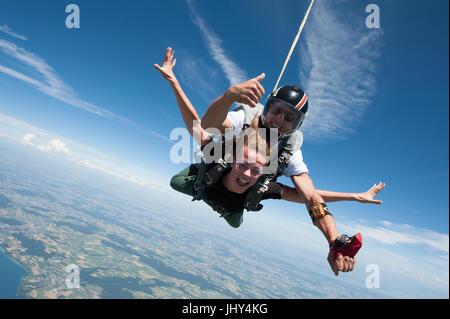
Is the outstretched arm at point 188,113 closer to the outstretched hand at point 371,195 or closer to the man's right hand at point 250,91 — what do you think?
the man's right hand at point 250,91

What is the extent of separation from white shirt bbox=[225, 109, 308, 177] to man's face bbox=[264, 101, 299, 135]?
355mm

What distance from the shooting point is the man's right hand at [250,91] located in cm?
195

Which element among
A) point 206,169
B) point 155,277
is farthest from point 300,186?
point 155,277

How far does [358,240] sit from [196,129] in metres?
1.79

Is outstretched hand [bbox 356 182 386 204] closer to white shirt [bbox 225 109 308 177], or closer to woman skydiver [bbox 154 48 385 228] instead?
woman skydiver [bbox 154 48 385 228]

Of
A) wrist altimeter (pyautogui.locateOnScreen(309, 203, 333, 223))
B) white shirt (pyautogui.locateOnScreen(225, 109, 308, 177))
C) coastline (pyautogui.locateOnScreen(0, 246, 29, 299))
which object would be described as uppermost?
white shirt (pyautogui.locateOnScreen(225, 109, 308, 177))

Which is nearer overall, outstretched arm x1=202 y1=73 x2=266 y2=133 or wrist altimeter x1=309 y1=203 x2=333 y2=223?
outstretched arm x1=202 y1=73 x2=266 y2=133

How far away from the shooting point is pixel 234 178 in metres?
2.76

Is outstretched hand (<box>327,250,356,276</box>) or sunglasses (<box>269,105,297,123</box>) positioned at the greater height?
sunglasses (<box>269,105,297,123</box>)

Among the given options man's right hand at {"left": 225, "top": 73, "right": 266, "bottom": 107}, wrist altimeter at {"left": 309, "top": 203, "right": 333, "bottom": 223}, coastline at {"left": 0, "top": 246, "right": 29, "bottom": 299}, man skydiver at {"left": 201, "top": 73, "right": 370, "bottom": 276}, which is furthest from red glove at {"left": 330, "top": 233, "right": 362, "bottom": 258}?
coastline at {"left": 0, "top": 246, "right": 29, "bottom": 299}

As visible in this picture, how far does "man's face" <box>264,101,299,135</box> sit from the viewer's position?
2.57m

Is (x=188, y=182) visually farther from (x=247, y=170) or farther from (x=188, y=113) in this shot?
(x=188, y=113)

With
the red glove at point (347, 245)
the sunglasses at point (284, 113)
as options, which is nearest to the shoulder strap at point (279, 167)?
the sunglasses at point (284, 113)
